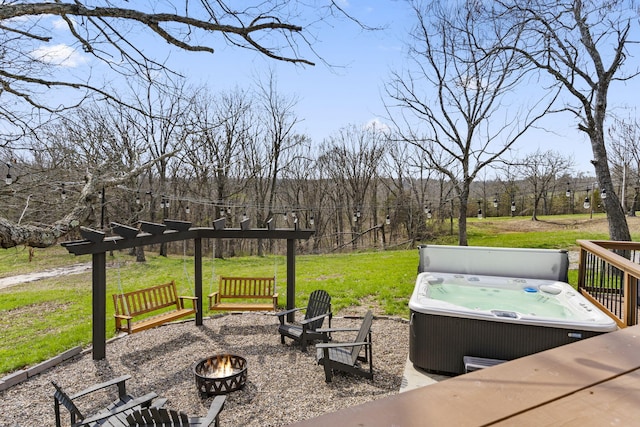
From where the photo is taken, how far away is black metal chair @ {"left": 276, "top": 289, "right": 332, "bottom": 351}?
5035mm

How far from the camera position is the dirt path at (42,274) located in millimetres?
11414

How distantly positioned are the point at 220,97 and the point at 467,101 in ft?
34.7

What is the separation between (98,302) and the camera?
4.74m

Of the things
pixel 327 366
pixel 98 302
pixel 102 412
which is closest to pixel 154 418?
pixel 102 412

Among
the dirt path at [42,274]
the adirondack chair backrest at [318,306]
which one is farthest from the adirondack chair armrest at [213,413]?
the dirt path at [42,274]

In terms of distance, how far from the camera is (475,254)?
20.2ft

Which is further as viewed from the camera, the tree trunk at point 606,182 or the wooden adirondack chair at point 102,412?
the tree trunk at point 606,182

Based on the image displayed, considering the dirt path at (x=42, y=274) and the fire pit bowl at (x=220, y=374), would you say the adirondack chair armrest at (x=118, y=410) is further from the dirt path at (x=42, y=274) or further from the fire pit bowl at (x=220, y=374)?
the dirt path at (x=42, y=274)

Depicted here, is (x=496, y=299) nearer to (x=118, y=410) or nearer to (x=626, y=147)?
(x=118, y=410)

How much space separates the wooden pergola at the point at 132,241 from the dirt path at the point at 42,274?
8.71m

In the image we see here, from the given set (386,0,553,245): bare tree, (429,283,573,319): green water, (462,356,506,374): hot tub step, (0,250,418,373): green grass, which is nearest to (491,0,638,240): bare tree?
(386,0,553,245): bare tree

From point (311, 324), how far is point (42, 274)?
12.2m

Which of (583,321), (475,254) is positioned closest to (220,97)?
(475,254)

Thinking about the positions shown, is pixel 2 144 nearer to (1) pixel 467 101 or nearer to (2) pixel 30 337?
(2) pixel 30 337
